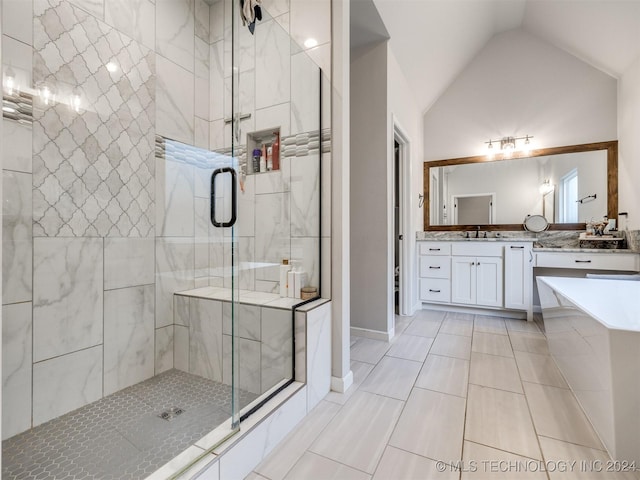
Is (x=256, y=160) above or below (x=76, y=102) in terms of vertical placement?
below

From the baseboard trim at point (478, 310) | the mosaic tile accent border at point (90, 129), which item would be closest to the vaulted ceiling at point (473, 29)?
the mosaic tile accent border at point (90, 129)

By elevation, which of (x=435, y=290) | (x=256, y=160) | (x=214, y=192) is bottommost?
(x=435, y=290)

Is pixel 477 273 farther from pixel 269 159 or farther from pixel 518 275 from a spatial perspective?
pixel 269 159

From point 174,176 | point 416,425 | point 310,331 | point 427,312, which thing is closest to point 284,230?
point 310,331

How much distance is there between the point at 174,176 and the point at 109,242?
24.7 inches

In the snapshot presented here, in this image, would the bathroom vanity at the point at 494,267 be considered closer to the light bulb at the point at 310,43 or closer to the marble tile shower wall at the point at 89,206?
the light bulb at the point at 310,43

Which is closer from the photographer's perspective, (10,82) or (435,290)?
(10,82)

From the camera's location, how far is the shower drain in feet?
4.93

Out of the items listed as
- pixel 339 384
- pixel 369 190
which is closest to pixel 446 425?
pixel 339 384

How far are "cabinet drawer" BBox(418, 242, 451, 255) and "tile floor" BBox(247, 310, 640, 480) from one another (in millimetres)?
1320

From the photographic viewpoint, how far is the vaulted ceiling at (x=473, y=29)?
2.45 m

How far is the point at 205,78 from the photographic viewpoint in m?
2.39

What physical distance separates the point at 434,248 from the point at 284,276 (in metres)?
2.29

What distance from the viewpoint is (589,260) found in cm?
292
